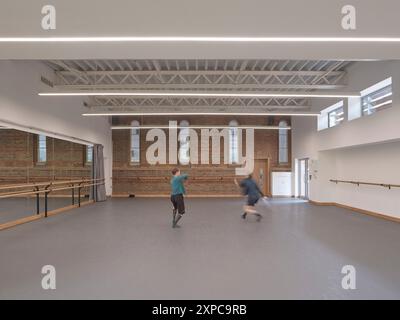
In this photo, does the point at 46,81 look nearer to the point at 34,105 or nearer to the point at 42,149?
the point at 34,105

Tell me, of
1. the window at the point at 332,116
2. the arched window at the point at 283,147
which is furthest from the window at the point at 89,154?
the arched window at the point at 283,147

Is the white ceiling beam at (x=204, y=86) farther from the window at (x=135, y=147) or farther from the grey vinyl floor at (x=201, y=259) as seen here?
the window at (x=135, y=147)

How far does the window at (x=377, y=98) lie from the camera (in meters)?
6.97

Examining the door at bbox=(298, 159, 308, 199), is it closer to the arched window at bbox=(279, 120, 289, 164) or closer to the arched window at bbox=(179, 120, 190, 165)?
the arched window at bbox=(279, 120, 289, 164)

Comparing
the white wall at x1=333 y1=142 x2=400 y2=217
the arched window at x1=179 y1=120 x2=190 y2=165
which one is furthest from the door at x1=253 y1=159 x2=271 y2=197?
the white wall at x1=333 y1=142 x2=400 y2=217

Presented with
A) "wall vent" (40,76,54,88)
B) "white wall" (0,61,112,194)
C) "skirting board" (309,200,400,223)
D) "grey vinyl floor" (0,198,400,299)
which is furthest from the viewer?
"wall vent" (40,76,54,88)

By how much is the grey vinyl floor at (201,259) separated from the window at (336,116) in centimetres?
393

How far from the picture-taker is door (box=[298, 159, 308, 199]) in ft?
42.6

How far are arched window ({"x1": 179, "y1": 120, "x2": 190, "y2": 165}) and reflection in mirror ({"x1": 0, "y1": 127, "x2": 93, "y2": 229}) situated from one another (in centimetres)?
474

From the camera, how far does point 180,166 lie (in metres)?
14.4

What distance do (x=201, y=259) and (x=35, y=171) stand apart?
6.57 m

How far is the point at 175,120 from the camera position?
14.6 meters
